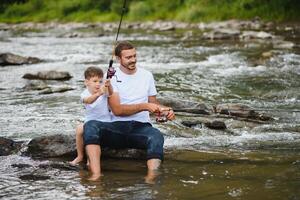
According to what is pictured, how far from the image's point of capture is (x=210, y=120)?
10.4 meters

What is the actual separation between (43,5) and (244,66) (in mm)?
65934

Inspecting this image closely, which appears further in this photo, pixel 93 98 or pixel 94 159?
pixel 93 98

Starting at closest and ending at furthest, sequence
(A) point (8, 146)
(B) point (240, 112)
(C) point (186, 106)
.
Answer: (A) point (8, 146)
(B) point (240, 112)
(C) point (186, 106)

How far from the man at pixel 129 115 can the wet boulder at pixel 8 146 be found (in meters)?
1.46

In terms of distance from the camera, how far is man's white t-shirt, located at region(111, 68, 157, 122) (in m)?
7.64

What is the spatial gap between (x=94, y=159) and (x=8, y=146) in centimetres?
188

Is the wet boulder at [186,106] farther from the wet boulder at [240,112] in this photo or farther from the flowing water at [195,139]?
the flowing water at [195,139]

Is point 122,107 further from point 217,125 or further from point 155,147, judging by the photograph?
point 217,125

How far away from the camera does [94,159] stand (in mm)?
7109

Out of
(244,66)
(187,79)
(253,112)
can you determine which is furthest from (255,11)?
(253,112)

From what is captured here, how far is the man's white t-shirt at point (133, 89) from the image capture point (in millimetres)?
7641

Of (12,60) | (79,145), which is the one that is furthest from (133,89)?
(12,60)

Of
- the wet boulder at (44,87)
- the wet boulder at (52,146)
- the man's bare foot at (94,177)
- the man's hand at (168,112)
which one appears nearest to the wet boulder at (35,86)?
the wet boulder at (44,87)

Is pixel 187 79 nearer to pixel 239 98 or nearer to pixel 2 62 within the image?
pixel 239 98
